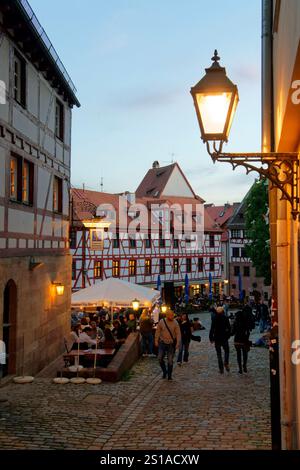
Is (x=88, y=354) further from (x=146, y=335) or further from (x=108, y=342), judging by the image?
(x=146, y=335)

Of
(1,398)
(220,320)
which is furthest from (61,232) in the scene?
(1,398)

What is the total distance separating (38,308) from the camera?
1416cm

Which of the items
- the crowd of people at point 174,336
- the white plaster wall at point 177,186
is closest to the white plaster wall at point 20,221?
the crowd of people at point 174,336

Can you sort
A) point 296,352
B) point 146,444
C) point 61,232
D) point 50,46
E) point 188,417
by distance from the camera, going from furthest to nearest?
point 61,232
point 50,46
point 188,417
point 146,444
point 296,352

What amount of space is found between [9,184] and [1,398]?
194 inches

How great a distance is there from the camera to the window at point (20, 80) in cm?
1295

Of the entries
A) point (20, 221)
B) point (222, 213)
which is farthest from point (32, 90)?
point (222, 213)

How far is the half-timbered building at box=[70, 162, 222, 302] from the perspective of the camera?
128 ft

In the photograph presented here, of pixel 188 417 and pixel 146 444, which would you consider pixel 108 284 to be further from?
pixel 146 444

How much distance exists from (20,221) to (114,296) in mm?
5020

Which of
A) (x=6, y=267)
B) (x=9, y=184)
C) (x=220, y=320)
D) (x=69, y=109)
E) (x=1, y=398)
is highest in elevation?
(x=69, y=109)

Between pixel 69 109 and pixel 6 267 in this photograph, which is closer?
pixel 6 267
